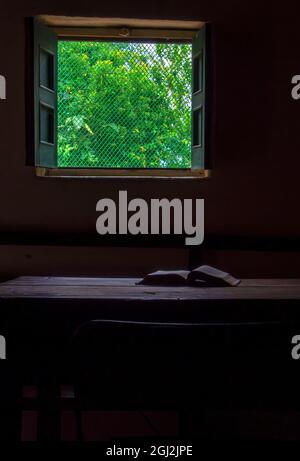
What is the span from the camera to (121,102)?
3816 mm

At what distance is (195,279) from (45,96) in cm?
192

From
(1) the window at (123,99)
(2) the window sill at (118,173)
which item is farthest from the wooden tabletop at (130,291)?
(1) the window at (123,99)

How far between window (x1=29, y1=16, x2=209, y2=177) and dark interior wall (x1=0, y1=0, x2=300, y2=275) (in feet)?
0.48

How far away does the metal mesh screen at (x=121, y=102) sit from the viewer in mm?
3803
